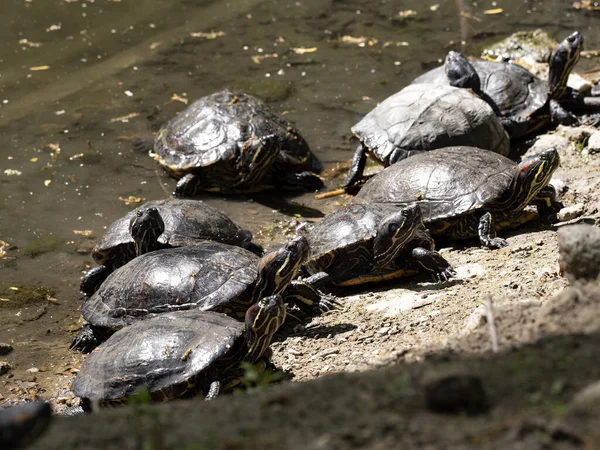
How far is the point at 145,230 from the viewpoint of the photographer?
828cm

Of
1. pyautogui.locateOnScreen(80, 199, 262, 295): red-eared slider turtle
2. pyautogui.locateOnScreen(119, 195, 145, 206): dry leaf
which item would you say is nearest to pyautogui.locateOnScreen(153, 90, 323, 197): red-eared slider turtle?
pyautogui.locateOnScreen(119, 195, 145, 206): dry leaf

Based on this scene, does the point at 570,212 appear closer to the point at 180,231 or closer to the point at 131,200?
the point at 180,231

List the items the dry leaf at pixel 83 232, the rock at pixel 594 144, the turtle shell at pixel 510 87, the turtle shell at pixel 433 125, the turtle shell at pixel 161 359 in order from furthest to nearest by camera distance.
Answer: the turtle shell at pixel 510 87 → the turtle shell at pixel 433 125 → the rock at pixel 594 144 → the dry leaf at pixel 83 232 → the turtle shell at pixel 161 359

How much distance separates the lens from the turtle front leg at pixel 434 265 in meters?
7.47

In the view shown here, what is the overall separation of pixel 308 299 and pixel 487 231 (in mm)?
2066

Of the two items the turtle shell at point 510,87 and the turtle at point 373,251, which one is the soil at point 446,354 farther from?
the turtle shell at point 510,87

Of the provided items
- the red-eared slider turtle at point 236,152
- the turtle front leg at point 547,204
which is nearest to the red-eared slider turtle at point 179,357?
the turtle front leg at point 547,204

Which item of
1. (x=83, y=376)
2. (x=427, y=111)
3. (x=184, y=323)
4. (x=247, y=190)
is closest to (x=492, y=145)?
(x=427, y=111)

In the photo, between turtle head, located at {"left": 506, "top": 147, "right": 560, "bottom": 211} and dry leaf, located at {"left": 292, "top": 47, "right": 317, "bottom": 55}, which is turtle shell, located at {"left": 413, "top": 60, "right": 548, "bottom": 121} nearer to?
turtle head, located at {"left": 506, "top": 147, "right": 560, "bottom": 211}

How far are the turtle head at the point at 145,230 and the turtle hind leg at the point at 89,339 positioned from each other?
1.09 meters

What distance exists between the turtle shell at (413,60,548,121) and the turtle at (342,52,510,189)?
3.28ft

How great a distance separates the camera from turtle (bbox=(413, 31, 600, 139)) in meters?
11.5

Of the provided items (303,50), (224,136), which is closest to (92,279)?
(224,136)

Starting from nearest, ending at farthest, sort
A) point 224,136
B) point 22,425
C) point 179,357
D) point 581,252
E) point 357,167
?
point 22,425, point 581,252, point 179,357, point 357,167, point 224,136
